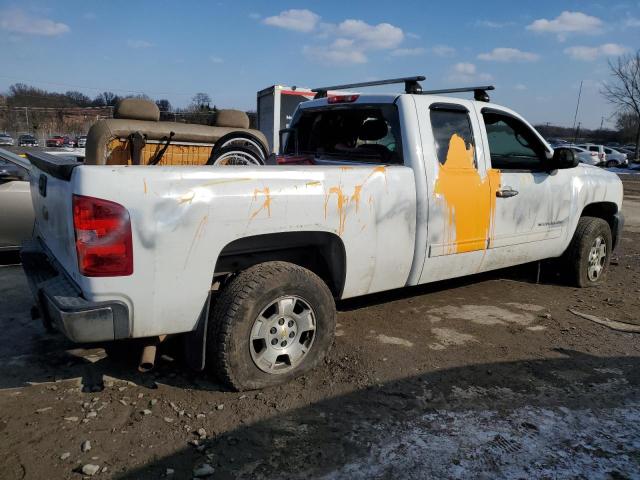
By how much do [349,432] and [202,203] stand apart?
58.5 inches

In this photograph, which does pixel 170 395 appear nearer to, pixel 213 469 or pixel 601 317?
pixel 213 469

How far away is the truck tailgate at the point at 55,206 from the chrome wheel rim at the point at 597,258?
5114 mm

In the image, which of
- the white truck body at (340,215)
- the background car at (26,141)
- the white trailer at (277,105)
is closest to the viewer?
the white truck body at (340,215)

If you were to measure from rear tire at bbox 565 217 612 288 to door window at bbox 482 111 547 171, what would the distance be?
1090 mm

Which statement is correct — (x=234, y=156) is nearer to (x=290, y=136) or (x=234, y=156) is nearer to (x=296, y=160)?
(x=296, y=160)

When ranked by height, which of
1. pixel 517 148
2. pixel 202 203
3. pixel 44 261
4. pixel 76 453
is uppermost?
pixel 517 148

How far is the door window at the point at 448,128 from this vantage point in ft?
12.9

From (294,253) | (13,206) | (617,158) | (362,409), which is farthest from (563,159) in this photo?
(617,158)

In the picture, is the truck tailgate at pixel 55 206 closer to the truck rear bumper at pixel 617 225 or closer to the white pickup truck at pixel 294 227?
the white pickup truck at pixel 294 227

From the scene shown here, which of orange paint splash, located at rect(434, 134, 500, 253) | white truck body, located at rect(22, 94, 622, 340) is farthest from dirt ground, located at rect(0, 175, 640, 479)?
orange paint splash, located at rect(434, 134, 500, 253)

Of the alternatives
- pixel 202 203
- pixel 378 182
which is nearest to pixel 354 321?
pixel 378 182

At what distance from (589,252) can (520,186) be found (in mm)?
1651

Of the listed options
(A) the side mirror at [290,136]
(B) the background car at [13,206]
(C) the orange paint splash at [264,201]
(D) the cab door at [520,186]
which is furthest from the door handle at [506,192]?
(B) the background car at [13,206]

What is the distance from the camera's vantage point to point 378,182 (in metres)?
3.44
